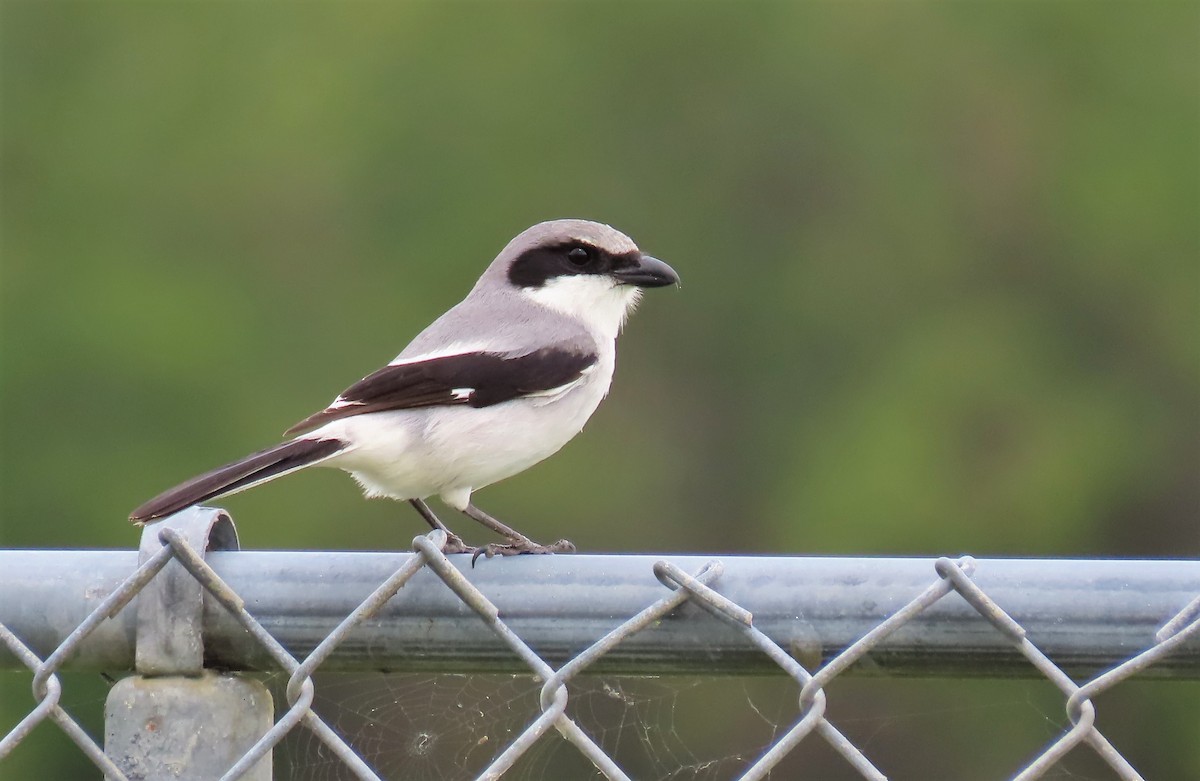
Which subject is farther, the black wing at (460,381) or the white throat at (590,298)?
the white throat at (590,298)

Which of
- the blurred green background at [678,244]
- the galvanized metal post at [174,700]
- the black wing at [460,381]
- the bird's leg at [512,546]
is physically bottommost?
the blurred green background at [678,244]

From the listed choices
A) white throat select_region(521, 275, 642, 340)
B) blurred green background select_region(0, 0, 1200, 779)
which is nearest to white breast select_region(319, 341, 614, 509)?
white throat select_region(521, 275, 642, 340)

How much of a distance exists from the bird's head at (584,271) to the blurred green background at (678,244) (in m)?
9.41

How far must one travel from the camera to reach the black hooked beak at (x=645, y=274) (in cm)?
387

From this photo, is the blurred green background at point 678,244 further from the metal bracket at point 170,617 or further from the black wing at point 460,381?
the metal bracket at point 170,617

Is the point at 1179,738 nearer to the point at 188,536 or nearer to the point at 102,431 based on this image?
the point at 102,431

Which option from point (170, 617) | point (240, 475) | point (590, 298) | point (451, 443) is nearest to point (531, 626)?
point (170, 617)

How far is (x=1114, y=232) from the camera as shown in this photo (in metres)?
15.9

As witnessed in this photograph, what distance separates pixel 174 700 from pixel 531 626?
40 cm

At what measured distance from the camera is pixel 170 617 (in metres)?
1.78

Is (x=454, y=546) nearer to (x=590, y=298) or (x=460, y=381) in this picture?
(x=460, y=381)

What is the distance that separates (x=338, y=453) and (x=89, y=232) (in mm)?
12648

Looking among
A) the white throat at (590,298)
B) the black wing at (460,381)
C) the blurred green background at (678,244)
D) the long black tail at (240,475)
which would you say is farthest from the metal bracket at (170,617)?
the blurred green background at (678,244)

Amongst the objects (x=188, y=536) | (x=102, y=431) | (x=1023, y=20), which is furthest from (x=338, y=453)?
(x=1023, y=20)
